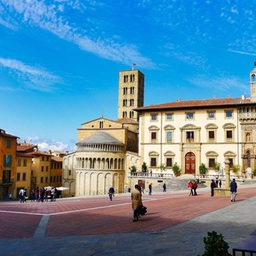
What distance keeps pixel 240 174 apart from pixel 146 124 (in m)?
17.3

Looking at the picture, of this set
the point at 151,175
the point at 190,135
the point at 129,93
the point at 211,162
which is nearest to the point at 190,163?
the point at 211,162

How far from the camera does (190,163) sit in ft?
167

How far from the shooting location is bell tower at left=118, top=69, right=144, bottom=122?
89.6 metres

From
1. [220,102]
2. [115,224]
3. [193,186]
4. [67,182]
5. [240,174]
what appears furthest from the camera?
[67,182]

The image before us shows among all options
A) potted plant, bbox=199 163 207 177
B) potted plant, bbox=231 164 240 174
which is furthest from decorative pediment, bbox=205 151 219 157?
potted plant, bbox=231 164 240 174

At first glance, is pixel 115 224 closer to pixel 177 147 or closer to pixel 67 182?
pixel 177 147

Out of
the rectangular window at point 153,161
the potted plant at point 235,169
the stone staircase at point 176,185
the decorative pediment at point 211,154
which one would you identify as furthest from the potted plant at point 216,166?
the rectangular window at point 153,161

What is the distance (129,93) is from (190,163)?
144ft

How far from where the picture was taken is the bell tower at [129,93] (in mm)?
89562

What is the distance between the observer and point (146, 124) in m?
54.2

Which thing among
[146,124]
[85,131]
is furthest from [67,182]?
[146,124]

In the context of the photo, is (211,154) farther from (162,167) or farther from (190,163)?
(162,167)

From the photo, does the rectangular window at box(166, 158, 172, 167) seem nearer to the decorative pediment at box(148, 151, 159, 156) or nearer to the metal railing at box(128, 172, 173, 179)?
the decorative pediment at box(148, 151, 159, 156)

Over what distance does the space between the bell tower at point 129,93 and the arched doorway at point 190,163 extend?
127 feet
